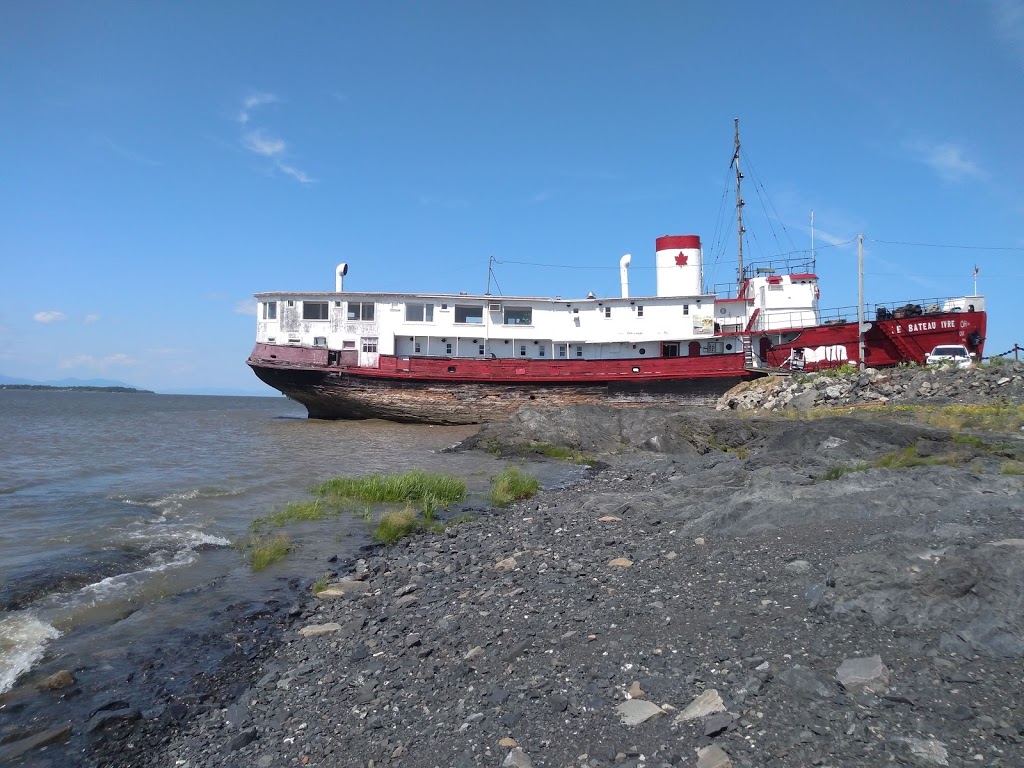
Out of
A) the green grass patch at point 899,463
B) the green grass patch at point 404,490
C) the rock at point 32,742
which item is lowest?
the rock at point 32,742

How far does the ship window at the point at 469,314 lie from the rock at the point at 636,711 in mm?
30279

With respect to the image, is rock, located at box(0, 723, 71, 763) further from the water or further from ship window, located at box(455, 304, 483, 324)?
ship window, located at box(455, 304, 483, 324)

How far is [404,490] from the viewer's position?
487 inches

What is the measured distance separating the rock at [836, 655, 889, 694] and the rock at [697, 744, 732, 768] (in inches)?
35.8

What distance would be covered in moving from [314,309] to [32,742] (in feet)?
98.6

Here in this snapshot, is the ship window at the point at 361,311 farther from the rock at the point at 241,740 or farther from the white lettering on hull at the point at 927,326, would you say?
the rock at the point at 241,740

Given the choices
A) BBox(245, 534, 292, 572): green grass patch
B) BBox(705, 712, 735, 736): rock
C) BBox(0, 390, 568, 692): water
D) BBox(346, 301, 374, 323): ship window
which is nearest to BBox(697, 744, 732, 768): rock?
BBox(705, 712, 735, 736): rock

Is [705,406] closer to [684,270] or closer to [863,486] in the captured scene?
[684,270]

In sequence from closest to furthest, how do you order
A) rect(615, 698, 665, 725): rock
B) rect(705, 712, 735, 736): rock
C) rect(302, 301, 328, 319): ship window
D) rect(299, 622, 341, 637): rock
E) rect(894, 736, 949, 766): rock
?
rect(894, 736, 949, 766): rock
rect(705, 712, 735, 736): rock
rect(615, 698, 665, 725): rock
rect(299, 622, 341, 637): rock
rect(302, 301, 328, 319): ship window

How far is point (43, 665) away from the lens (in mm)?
5445

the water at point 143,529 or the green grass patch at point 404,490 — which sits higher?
the green grass patch at point 404,490

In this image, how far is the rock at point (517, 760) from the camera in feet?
10.9

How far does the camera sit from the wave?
17.4 ft

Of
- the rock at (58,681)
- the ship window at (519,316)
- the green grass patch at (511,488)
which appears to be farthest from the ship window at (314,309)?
the rock at (58,681)
